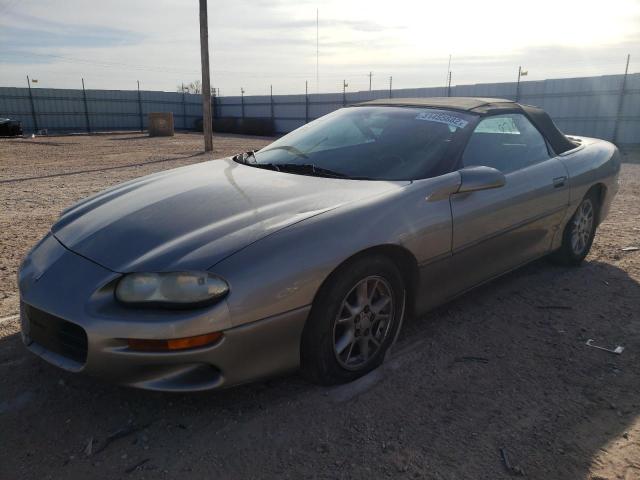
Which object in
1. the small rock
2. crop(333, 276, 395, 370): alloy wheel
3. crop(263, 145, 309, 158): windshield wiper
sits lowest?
the small rock

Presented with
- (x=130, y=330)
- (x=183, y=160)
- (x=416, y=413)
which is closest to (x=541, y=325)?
(x=416, y=413)

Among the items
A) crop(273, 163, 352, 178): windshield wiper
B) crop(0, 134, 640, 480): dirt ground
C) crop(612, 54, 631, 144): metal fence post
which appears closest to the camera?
crop(0, 134, 640, 480): dirt ground

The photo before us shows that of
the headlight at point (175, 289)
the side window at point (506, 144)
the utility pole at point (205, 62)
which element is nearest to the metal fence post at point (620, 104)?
the utility pole at point (205, 62)

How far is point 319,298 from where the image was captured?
2279 mm

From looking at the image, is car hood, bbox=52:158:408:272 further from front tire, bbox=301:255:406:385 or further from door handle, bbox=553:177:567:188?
door handle, bbox=553:177:567:188

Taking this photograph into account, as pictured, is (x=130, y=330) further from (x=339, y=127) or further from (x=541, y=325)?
(x=541, y=325)

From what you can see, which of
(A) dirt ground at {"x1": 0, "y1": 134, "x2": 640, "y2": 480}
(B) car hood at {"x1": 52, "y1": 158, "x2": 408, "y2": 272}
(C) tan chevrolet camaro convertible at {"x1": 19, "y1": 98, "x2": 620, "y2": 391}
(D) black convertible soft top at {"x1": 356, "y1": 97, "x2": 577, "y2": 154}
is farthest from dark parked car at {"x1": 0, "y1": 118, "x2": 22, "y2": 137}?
(D) black convertible soft top at {"x1": 356, "y1": 97, "x2": 577, "y2": 154}

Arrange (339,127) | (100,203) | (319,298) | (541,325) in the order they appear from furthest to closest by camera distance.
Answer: (339,127) → (541,325) → (100,203) → (319,298)

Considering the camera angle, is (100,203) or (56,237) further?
(100,203)

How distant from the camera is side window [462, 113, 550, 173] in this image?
3234 mm

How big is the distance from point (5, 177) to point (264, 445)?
31.5 ft

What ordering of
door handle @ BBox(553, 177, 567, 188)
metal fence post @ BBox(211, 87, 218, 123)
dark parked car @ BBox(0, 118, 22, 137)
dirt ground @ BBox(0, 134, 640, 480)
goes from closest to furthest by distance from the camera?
dirt ground @ BBox(0, 134, 640, 480) < door handle @ BBox(553, 177, 567, 188) < dark parked car @ BBox(0, 118, 22, 137) < metal fence post @ BBox(211, 87, 218, 123)

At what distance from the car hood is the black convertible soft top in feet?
3.56

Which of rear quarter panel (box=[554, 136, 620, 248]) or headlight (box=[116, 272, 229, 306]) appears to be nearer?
headlight (box=[116, 272, 229, 306])
